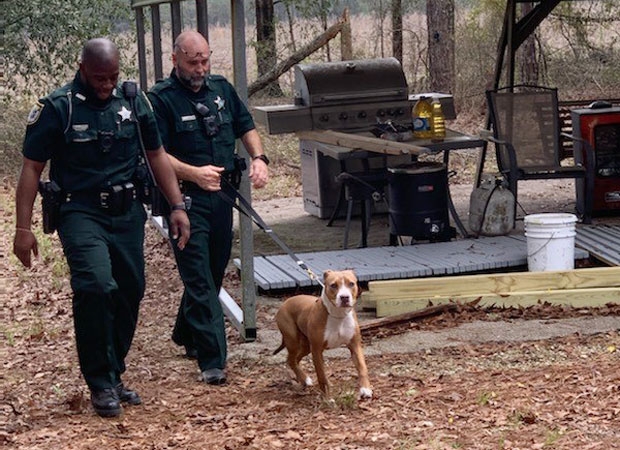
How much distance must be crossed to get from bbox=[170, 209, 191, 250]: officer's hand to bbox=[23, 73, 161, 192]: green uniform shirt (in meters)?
0.34

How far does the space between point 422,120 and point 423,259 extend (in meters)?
1.55

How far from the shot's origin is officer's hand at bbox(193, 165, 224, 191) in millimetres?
6262

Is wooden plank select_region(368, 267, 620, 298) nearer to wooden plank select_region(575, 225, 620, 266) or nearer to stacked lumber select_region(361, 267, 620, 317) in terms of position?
stacked lumber select_region(361, 267, 620, 317)

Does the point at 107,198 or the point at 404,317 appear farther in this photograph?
the point at 404,317

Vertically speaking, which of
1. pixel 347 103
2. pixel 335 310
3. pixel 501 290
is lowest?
pixel 501 290

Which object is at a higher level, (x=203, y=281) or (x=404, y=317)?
(x=203, y=281)

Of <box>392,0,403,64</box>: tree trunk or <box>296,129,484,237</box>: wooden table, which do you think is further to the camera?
<box>392,0,403,64</box>: tree trunk

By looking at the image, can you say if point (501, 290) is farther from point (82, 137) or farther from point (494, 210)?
point (82, 137)

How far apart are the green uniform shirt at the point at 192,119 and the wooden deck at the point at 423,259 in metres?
1.97

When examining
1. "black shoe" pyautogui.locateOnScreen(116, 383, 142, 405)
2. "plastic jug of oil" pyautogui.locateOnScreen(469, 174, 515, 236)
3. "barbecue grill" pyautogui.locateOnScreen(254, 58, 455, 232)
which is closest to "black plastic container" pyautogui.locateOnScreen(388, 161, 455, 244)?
"plastic jug of oil" pyautogui.locateOnScreen(469, 174, 515, 236)

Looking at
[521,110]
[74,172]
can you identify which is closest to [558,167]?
[521,110]

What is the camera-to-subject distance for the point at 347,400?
5.83 meters

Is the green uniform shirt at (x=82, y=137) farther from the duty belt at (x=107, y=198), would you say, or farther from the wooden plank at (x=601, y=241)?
the wooden plank at (x=601, y=241)

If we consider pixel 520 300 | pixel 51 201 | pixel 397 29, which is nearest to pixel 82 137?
pixel 51 201
